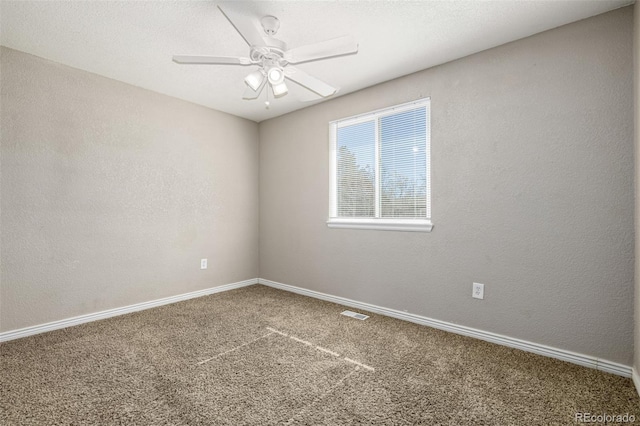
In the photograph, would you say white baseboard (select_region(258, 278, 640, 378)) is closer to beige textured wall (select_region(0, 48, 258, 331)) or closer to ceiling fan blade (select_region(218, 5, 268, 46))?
beige textured wall (select_region(0, 48, 258, 331))

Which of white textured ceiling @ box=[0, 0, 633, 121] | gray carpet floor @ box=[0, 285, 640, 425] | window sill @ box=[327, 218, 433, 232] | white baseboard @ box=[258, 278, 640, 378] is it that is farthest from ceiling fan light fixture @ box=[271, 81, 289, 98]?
white baseboard @ box=[258, 278, 640, 378]

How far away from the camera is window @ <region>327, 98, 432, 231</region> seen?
2850 millimetres

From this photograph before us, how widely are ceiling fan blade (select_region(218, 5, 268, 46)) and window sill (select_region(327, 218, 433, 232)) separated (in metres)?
1.92

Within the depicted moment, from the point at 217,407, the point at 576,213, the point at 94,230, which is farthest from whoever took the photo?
the point at 94,230

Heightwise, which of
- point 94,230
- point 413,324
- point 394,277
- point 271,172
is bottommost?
point 413,324

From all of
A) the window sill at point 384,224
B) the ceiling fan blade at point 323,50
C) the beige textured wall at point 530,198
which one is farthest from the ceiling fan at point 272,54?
the window sill at point 384,224

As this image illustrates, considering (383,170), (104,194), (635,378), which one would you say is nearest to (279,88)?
(383,170)

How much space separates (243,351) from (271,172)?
249 cm

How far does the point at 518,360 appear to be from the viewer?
2.08 metres

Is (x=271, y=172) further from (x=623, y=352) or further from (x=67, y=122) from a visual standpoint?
(x=623, y=352)

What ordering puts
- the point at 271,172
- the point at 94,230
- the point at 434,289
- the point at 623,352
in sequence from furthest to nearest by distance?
the point at 271,172 → the point at 94,230 → the point at 434,289 → the point at 623,352

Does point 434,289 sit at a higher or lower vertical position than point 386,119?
lower

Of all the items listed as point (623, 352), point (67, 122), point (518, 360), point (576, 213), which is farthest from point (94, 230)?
point (623, 352)

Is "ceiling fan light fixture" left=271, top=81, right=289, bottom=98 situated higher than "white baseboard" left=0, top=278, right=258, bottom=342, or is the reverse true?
"ceiling fan light fixture" left=271, top=81, right=289, bottom=98
